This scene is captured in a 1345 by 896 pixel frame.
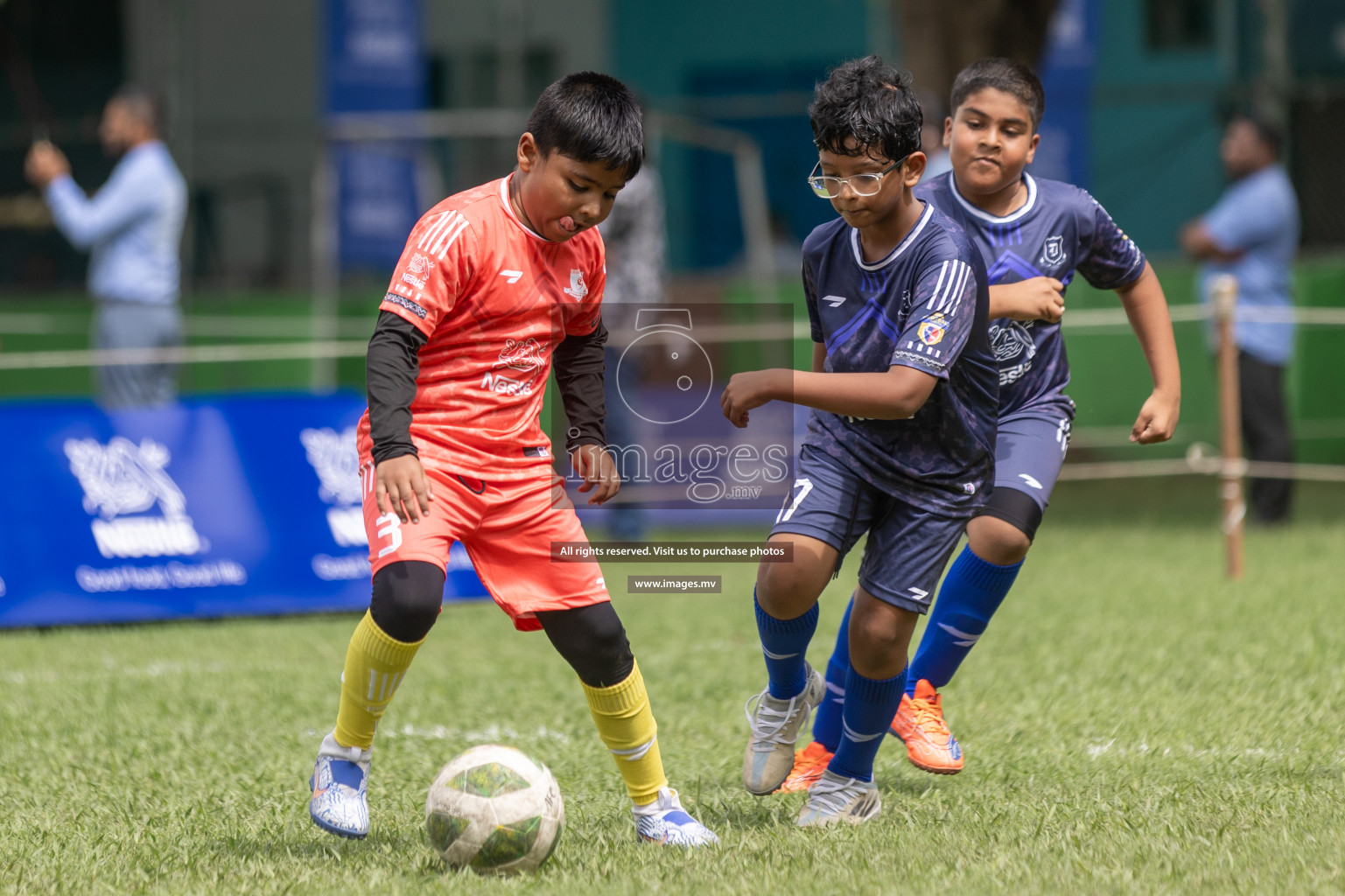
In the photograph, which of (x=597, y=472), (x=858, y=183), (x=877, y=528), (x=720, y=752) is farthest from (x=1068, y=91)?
(x=597, y=472)

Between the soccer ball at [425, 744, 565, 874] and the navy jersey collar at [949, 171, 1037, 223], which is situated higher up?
the navy jersey collar at [949, 171, 1037, 223]

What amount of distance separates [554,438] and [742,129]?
1237cm

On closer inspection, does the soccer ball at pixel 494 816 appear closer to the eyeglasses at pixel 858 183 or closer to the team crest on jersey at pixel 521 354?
the team crest on jersey at pixel 521 354

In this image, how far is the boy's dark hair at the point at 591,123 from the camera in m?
3.54

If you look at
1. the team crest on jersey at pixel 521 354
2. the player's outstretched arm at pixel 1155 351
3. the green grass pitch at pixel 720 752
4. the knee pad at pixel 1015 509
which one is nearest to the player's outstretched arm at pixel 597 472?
the team crest on jersey at pixel 521 354

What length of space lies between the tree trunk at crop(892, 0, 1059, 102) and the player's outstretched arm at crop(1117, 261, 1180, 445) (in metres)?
7.04

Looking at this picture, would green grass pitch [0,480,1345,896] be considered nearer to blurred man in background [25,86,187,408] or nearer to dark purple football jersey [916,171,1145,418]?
dark purple football jersey [916,171,1145,418]

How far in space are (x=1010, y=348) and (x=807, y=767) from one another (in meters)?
1.32

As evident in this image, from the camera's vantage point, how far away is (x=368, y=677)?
142 inches

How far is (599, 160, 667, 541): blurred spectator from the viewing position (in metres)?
9.27

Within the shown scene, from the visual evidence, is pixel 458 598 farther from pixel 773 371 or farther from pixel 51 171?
pixel 773 371

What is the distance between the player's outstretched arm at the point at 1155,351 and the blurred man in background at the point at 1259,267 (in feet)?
18.1

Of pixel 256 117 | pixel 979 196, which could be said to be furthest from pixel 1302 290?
pixel 256 117

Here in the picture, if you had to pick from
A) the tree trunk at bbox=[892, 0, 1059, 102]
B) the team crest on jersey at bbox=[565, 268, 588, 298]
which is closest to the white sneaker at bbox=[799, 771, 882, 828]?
the team crest on jersey at bbox=[565, 268, 588, 298]
